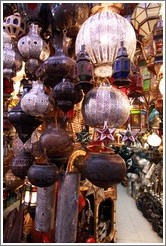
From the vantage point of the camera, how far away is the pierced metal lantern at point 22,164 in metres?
0.90

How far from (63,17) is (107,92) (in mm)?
278

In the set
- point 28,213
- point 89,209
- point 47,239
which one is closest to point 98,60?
point 47,239

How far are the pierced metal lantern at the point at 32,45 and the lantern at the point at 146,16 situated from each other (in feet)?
1.54

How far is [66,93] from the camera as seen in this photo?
690mm

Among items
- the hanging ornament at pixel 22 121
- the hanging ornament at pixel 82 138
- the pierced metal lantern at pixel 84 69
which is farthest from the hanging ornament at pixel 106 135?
the hanging ornament at pixel 82 138

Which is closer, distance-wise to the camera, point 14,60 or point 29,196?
point 14,60

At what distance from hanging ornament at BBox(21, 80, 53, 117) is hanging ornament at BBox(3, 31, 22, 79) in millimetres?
157

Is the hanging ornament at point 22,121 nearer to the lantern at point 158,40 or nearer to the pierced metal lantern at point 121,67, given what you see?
the pierced metal lantern at point 121,67

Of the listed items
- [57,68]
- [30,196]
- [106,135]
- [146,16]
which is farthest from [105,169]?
[30,196]

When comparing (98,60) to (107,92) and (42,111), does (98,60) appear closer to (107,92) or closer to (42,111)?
(107,92)

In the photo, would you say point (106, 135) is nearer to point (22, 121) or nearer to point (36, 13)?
point (22, 121)

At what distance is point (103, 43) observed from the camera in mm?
671

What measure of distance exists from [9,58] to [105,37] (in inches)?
15.8

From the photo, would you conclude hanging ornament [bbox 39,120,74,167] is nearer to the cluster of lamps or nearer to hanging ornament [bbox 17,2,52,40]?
the cluster of lamps
